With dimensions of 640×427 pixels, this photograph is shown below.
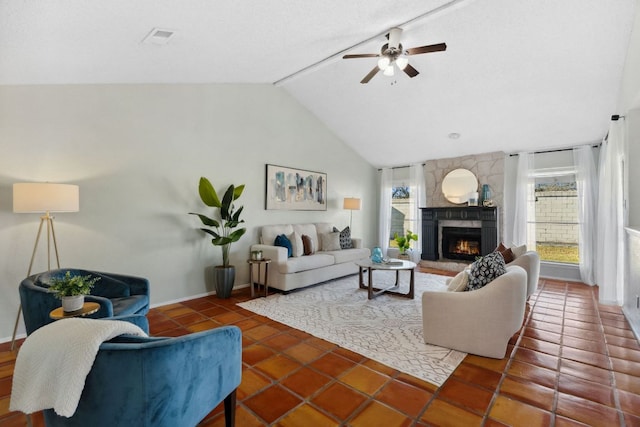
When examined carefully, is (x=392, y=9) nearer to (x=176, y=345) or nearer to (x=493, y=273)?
(x=493, y=273)

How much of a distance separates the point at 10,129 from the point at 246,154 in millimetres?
2720

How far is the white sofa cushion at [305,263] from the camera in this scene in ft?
14.5

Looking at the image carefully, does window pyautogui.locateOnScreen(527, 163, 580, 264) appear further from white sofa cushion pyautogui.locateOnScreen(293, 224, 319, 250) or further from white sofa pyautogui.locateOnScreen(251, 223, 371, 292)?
white sofa cushion pyautogui.locateOnScreen(293, 224, 319, 250)

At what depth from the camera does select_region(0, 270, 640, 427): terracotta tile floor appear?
185 centimetres

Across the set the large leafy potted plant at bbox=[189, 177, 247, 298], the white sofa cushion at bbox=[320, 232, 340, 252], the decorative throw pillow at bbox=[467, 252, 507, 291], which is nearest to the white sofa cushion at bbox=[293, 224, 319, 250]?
the white sofa cushion at bbox=[320, 232, 340, 252]

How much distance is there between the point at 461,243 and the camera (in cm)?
661

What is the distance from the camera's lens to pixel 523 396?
205 cm

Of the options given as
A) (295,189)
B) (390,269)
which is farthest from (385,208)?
(390,269)

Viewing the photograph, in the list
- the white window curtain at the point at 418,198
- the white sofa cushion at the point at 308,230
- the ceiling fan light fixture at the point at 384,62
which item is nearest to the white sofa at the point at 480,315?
the ceiling fan light fixture at the point at 384,62

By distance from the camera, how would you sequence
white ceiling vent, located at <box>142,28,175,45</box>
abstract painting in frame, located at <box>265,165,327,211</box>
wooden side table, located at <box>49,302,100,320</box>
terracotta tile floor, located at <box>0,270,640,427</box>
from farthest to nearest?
1. abstract painting in frame, located at <box>265,165,327,211</box>
2. white ceiling vent, located at <box>142,28,175,45</box>
3. wooden side table, located at <box>49,302,100,320</box>
4. terracotta tile floor, located at <box>0,270,640,427</box>

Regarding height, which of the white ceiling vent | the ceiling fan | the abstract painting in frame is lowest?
the abstract painting in frame

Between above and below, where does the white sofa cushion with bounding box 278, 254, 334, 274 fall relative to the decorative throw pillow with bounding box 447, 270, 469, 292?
below

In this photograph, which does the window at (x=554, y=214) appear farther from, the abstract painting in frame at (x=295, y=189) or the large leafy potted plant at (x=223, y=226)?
the large leafy potted plant at (x=223, y=226)

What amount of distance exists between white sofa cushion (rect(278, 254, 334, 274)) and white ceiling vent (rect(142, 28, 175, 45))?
297cm
